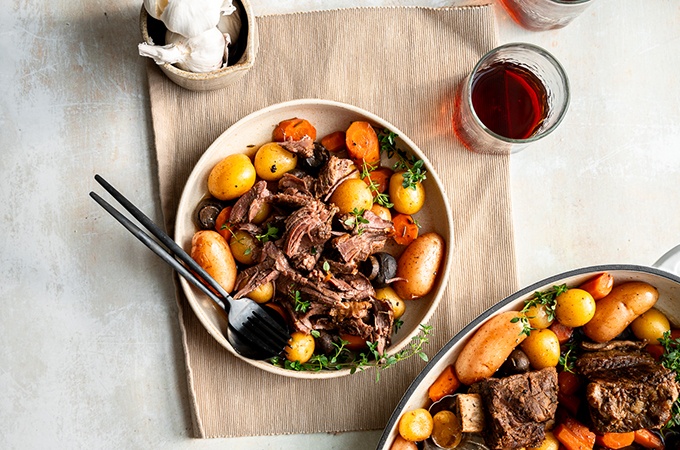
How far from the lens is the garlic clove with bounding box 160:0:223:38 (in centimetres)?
168

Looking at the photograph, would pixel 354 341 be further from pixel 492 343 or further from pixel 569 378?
pixel 569 378

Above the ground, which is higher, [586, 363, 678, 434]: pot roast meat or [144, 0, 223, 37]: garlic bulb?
[144, 0, 223, 37]: garlic bulb

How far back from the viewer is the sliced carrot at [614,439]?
191 centimetres

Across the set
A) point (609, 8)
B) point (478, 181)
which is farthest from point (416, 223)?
point (609, 8)

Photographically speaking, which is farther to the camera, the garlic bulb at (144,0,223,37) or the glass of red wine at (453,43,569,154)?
the glass of red wine at (453,43,569,154)

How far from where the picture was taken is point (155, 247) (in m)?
1.79

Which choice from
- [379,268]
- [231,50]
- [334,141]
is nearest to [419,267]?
[379,268]

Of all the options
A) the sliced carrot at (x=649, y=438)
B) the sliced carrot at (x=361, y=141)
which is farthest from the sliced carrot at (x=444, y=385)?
the sliced carrot at (x=361, y=141)

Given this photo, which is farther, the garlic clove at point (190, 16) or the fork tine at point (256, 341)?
the fork tine at point (256, 341)

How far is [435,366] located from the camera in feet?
5.99

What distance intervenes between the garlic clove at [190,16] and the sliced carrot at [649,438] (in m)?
1.63

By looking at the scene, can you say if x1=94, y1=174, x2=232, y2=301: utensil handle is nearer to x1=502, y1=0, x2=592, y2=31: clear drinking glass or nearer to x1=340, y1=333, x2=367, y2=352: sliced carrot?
x1=340, y1=333, x2=367, y2=352: sliced carrot

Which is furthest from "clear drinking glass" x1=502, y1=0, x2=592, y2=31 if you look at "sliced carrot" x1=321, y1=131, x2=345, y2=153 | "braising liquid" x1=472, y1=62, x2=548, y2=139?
"sliced carrot" x1=321, y1=131, x2=345, y2=153

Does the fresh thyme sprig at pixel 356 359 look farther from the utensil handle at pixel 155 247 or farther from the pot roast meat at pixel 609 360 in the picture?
the pot roast meat at pixel 609 360
